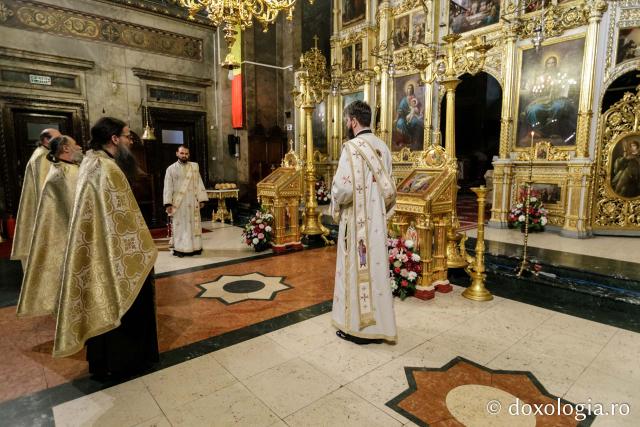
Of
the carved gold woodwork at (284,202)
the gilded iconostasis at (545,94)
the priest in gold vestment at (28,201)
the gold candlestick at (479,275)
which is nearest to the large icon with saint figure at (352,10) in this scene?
the gilded iconostasis at (545,94)

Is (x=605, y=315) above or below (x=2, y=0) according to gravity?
below

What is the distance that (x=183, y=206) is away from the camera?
6.88m

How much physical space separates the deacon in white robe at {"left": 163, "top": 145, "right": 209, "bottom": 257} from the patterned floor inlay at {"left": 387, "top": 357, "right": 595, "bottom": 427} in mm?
5070

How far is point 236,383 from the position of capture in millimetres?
2795

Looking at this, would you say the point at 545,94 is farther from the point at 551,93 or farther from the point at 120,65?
the point at 120,65

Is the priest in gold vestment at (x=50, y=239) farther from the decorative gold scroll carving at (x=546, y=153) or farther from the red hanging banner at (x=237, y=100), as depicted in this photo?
the red hanging banner at (x=237, y=100)

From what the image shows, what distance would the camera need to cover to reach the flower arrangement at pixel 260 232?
277 inches

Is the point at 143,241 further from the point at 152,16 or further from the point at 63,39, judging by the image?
the point at 152,16

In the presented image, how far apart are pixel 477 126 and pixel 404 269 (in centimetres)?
1500

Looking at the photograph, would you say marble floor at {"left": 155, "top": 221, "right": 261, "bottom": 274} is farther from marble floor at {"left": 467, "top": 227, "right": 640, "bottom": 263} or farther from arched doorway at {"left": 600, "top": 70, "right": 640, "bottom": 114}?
arched doorway at {"left": 600, "top": 70, "right": 640, "bottom": 114}

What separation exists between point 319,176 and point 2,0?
971 centimetres

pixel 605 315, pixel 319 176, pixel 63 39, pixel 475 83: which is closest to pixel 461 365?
pixel 605 315

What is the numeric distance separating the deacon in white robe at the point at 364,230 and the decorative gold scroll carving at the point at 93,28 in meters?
10.1

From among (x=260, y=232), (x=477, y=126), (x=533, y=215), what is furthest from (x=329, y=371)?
(x=477, y=126)
